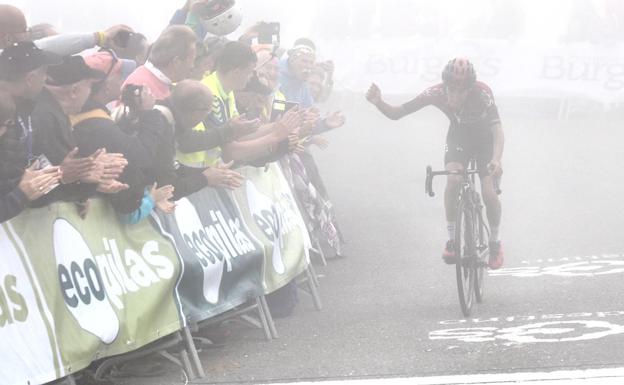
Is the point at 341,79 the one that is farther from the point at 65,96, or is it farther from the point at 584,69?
the point at 65,96

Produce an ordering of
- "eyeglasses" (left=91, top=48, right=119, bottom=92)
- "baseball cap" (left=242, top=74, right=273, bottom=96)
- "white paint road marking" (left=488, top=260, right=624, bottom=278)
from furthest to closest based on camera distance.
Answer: "white paint road marking" (left=488, top=260, right=624, bottom=278), "baseball cap" (left=242, top=74, right=273, bottom=96), "eyeglasses" (left=91, top=48, right=119, bottom=92)

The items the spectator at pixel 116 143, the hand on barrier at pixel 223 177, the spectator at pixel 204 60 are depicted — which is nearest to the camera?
the spectator at pixel 116 143

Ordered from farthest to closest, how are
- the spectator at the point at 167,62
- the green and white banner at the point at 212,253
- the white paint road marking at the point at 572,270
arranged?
1. the white paint road marking at the point at 572,270
2. the spectator at the point at 167,62
3. the green and white banner at the point at 212,253

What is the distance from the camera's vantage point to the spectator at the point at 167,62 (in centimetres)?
866

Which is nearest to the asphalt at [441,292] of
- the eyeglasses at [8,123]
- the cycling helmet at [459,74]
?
the cycling helmet at [459,74]

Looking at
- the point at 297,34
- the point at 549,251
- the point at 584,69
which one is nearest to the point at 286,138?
the point at 549,251

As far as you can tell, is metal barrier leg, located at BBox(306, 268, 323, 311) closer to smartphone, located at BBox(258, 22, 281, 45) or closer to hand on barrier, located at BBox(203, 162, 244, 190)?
hand on barrier, located at BBox(203, 162, 244, 190)

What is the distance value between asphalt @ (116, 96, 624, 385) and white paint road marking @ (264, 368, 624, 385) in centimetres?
13

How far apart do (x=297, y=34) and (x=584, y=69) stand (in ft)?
22.8

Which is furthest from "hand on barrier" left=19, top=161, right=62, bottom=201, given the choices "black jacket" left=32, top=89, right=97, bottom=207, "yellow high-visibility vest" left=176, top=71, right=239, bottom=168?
"yellow high-visibility vest" left=176, top=71, right=239, bottom=168

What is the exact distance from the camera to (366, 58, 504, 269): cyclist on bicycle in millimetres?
10516

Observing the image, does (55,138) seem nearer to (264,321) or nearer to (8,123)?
(8,123)

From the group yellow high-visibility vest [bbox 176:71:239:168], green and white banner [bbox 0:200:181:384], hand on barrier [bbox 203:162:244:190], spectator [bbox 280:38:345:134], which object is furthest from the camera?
spectator [bbox 280:38:345:134]

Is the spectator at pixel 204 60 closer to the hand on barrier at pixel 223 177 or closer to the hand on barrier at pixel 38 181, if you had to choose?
the hand on barrier at pixel 223 177
